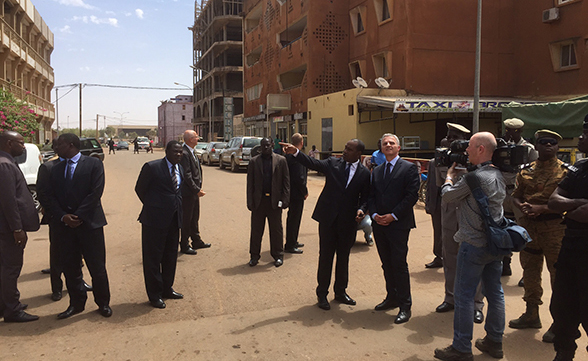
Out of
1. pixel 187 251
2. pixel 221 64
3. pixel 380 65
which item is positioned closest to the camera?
pixel 187 251

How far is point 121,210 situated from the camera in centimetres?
1229

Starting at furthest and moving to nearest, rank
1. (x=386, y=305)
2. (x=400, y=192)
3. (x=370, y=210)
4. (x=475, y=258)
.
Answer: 1. (x=386, y=305)
2. (x=370, y=210)
3. (x=400, y=192)
4. (x=475, y=258)

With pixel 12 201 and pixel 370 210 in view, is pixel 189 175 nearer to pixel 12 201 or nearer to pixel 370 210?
pixel 12 201

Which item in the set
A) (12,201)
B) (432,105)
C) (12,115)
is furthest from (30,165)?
(432,105)

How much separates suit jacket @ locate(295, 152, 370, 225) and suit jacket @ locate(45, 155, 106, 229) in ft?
7.10

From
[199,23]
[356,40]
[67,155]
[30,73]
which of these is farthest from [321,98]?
[199,23]

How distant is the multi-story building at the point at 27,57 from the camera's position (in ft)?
93.4

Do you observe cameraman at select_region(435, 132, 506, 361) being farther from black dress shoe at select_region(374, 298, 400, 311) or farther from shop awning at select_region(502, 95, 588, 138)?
shop awning at select_region(502, 95, 588, 138)

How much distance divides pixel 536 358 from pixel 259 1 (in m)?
40.8

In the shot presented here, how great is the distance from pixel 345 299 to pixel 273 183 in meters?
2.26

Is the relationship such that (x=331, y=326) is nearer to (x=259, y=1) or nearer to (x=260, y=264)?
(x=260, y=264)

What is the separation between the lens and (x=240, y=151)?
24.3 m

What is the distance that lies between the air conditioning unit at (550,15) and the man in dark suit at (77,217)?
22416 millimetres

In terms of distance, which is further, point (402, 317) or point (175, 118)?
point (175, 118)
